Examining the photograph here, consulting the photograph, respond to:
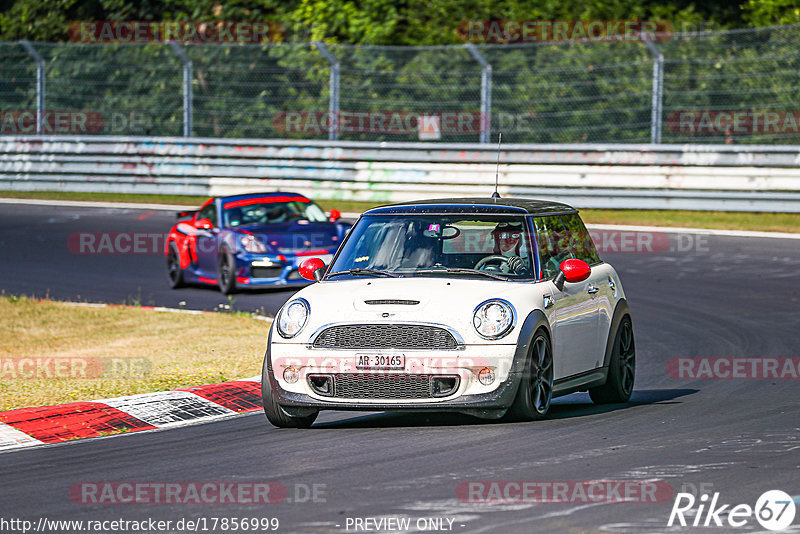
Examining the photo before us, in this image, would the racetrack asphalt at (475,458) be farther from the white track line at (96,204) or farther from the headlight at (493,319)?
the white track line at (96,204)

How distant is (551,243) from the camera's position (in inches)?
382

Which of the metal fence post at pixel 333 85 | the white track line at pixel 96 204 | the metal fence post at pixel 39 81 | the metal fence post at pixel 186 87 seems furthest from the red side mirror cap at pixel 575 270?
the metal fence post at pixel 39 81

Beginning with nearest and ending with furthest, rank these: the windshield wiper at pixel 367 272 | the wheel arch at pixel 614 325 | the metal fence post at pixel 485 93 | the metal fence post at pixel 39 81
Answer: the windshield wiper at pixel 367 272, the wheel arch at pixel 614 325, the metal fence post at pixel 485 93, the metal fence post at pixel 39 81

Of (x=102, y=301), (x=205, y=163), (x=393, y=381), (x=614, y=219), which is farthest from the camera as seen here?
(x=205, y=163)

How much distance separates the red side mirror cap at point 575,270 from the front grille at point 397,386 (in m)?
1.35

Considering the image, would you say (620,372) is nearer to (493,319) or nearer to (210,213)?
(493,319)

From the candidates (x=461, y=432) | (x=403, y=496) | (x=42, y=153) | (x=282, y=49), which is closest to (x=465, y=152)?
(x=282, y=49)

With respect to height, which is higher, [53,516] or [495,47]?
[495,47]

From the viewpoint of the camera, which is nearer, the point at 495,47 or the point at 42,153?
the point at 495,47

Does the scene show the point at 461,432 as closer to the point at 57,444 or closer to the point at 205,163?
the point at 57,444

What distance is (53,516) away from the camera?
253 inches

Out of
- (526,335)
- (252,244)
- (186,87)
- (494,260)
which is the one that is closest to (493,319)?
(526,335)

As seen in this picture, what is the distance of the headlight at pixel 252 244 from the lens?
701 inches

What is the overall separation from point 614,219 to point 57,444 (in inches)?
668
